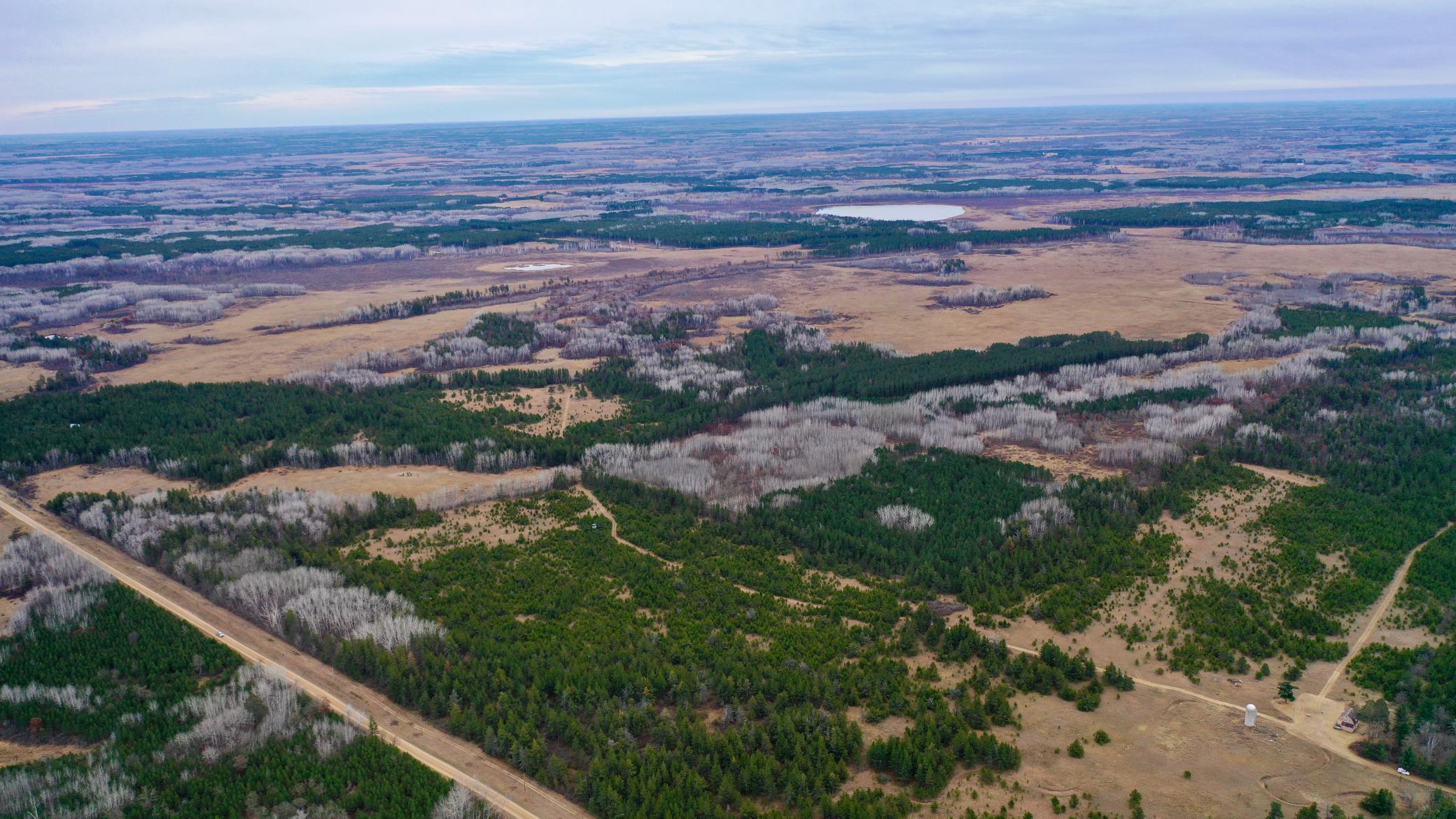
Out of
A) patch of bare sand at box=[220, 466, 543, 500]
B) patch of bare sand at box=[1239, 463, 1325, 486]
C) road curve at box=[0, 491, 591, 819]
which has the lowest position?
road curve at box=[0, 491, 591, 819]

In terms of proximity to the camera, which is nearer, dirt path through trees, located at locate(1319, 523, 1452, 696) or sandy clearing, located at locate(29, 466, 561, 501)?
dirt path through trees, located at locate(1319, 523, 1452, 696)

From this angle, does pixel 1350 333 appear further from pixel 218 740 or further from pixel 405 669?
pixel 218 740

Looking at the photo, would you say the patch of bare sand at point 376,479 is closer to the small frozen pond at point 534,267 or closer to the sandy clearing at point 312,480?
the sandy clearing at point 312,480

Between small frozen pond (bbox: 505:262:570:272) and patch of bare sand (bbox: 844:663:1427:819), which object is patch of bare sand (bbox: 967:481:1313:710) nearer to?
patch of bare sand (bbox: 844:663:1427:819)

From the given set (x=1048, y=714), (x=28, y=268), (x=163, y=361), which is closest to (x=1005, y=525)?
(x=1048, y=714)

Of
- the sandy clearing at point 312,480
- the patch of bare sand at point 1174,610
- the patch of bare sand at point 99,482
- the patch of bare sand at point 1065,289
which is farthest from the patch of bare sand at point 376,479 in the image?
the patch of bare sand at point 1065,289

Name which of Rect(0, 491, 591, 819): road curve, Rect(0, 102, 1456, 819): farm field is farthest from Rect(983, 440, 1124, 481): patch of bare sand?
Rect(0, 491, 591, 819): road curve
